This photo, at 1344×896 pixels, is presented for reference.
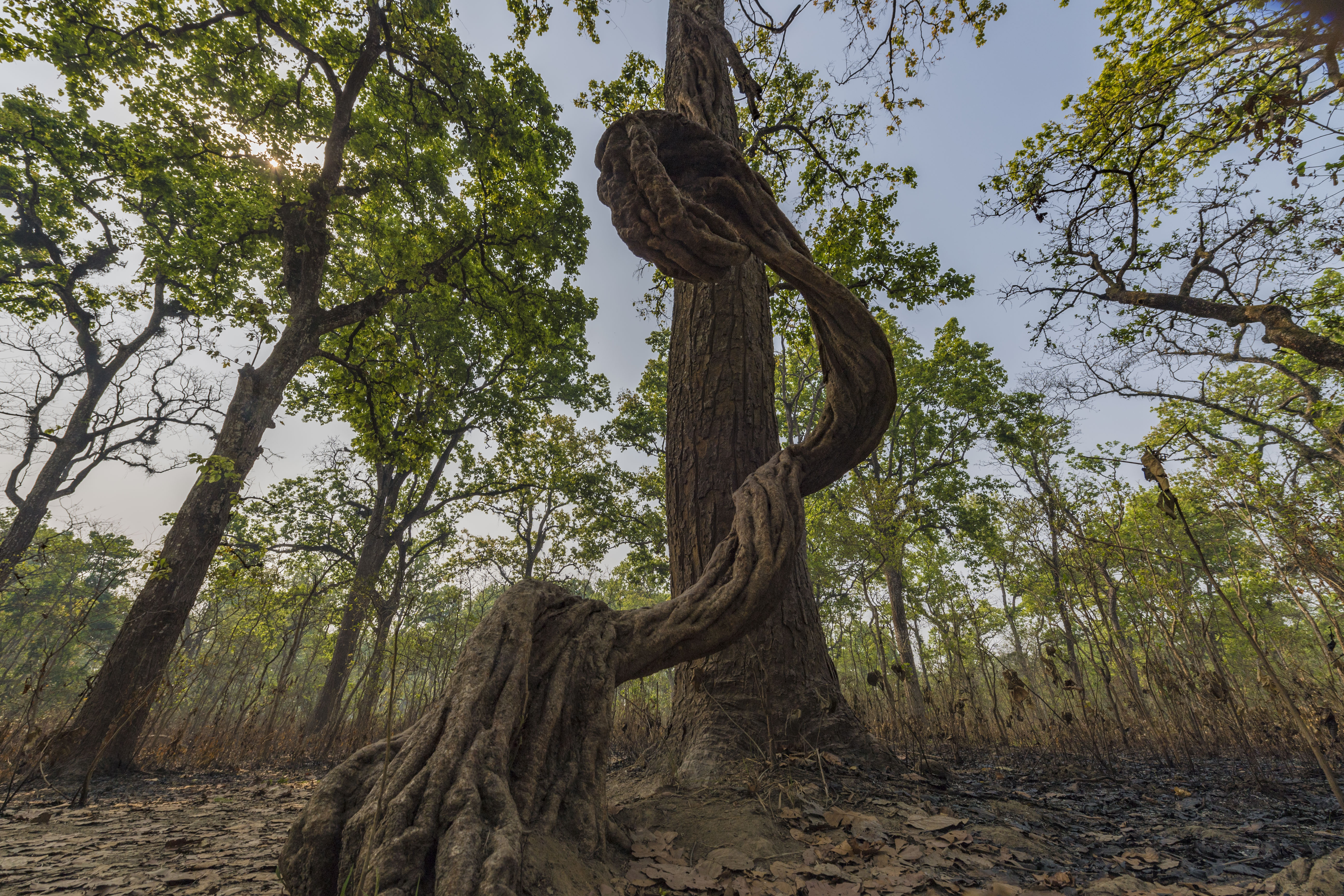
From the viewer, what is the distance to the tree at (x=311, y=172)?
16.8 ft

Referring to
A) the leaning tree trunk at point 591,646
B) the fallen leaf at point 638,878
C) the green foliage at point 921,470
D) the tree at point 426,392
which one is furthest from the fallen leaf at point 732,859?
the green foliage at point 921,470

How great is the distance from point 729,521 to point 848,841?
1.37 metres

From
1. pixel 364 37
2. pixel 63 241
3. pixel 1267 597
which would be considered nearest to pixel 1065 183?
pixel 364 37

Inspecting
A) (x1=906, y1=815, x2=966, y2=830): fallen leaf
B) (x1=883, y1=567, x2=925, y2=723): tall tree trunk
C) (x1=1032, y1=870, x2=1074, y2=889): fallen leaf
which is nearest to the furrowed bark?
(x1=906, y1=815, x2=966, y2=830): fallen leaf

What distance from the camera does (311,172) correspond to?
6.57 metres

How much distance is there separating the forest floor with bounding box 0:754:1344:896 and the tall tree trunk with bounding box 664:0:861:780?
0.67 ft

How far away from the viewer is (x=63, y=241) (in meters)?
9.78

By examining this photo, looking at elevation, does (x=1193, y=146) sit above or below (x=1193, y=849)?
above

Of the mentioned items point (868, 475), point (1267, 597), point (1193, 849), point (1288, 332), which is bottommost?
point (1193, 849)

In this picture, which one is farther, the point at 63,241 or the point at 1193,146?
the point at 63,241

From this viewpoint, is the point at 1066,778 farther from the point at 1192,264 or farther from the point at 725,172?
the point at 1192,264

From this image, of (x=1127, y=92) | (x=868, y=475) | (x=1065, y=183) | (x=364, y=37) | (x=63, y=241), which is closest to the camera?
(x=1065, y=183)

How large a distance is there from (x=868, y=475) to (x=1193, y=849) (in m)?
12.8

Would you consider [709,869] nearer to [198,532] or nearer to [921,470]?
[198,532]
